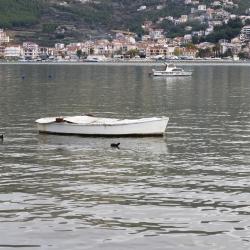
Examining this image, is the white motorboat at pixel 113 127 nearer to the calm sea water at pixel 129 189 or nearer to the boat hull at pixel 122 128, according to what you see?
the boat hull at pixel 122 128

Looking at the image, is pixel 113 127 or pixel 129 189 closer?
pixel 129 189

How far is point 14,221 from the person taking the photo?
20.5 metres

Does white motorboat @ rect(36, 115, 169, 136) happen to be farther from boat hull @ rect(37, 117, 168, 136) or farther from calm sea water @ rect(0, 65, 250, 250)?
calm sea water @ rect(0, 65, 250, 250)

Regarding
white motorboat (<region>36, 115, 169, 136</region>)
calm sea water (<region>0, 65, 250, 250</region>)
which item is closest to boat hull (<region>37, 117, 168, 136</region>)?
white motorboat (<region>36, 115, 169, 136</region>)

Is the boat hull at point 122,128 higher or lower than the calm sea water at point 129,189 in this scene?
higher

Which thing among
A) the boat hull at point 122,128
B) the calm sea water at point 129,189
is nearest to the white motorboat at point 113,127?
the boat hull at point 122,128

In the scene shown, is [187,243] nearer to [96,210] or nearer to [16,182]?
[96,210]

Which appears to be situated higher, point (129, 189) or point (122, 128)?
point (122, 128)

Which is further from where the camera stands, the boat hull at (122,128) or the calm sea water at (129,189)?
the boat hull at (122,128)

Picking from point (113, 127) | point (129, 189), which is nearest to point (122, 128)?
point (113, 127)

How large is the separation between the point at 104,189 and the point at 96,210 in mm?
2899

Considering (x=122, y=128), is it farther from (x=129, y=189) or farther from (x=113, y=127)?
(x=129, y=189)

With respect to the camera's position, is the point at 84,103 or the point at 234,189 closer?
the point at 234,189

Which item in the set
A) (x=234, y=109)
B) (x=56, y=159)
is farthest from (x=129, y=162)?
(x=234, y=109)
